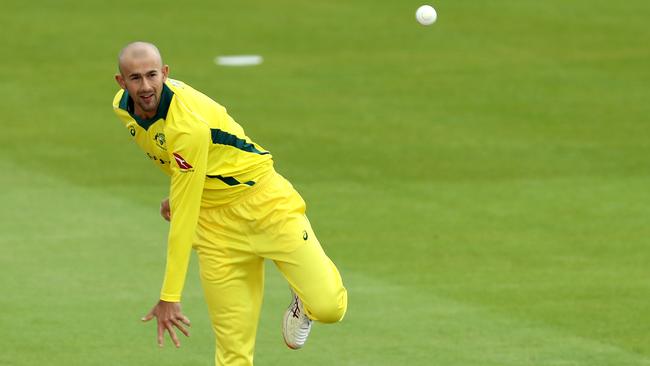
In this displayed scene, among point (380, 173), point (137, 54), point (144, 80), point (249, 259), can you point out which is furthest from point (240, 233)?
point (380, 173)

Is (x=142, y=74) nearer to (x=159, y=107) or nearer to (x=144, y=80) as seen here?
(x=144, y=80)

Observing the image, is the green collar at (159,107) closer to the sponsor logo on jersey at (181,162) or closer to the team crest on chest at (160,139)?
the team crest on chest at (160,139)

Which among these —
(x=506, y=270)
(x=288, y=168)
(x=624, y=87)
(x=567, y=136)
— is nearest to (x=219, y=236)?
(x=506, y=270)

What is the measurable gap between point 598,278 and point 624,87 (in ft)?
29.4

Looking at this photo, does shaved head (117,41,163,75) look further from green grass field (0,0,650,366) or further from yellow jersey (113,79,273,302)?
green grass field (0,0,650,366)

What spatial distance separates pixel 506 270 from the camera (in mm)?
13281

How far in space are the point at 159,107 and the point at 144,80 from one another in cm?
19

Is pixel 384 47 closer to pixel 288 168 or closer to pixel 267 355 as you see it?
pixel 288 168

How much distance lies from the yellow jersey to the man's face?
0.18ft

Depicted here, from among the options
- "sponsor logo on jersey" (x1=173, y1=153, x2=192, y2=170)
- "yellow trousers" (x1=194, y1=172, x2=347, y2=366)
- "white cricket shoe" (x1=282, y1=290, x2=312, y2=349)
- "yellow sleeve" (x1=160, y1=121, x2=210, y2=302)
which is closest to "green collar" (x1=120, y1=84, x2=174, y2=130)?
"yellow sleeve" (x1=160, y1=121, x2=210, y2=302)

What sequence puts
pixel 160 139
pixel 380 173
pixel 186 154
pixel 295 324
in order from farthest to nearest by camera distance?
1. pixel 380 173
2. pixel 295 324
3. pixel 160 139
4. pixel 186 154

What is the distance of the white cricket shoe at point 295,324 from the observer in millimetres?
10039

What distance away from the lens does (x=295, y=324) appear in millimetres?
10055

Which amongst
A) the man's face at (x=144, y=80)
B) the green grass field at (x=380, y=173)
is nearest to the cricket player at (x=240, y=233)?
the man's face at (x=144, y=80)
